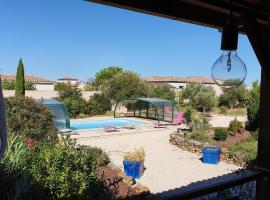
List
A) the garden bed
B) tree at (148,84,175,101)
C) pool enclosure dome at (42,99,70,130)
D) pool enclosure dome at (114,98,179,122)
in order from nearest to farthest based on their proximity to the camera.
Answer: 1. the garden bed
2. pool enclosure dome at (42,99,70,130)
3. pool enclosure dome at (114,98,179,122)
4. tree at (148,84,175,101)

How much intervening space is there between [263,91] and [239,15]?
871mm

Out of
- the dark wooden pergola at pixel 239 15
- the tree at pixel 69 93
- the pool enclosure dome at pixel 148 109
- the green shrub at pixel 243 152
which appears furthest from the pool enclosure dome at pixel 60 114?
the dark wooden pergola at pixel 239 15

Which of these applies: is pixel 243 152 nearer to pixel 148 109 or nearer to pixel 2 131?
pixel 2 131

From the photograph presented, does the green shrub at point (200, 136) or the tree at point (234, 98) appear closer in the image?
the green shrub at point (200, 136)

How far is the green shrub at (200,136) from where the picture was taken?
12.4 m

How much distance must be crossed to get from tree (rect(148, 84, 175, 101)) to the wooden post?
23.0 meters

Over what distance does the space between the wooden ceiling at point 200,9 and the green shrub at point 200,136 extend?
9.97 metres

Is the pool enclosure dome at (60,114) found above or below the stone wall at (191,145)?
above

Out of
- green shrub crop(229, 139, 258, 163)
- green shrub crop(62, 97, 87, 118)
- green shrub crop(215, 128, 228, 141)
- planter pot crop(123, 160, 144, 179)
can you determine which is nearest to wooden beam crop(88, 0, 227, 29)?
planter pot crop(123, 160, 144, 179)

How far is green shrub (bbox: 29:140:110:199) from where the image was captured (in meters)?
4.11

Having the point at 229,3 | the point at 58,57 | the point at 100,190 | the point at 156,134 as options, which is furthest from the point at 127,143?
the point at 58,57

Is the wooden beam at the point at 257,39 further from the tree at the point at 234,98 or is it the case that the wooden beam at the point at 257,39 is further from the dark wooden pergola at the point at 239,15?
the tree at the point at 234,98

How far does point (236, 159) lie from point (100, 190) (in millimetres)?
7188

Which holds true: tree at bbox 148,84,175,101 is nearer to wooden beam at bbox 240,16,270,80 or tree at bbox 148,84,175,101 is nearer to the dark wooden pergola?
the dark wooden pergola
